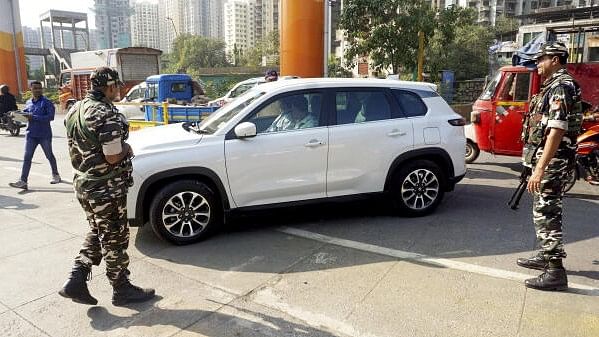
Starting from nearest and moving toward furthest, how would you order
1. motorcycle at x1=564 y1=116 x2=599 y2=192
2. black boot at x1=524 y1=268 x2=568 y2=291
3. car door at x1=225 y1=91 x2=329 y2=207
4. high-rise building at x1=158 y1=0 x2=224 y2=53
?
1. black boot at x1=524 y1=268 x2=568 y2=291
2. car door at x1=225 y1=91 x2=329 y2=207
3. motorcycle at x1=564 y1=116 x2=599 y2=192
4. high-rise building at x1=158 y1=0 x2=224 y2=53

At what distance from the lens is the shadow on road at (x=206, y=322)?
3.26 m

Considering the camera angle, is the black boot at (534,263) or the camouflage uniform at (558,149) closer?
the camouflage uniform at (558,149)

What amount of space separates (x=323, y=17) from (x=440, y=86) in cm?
794

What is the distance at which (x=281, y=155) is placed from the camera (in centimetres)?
496

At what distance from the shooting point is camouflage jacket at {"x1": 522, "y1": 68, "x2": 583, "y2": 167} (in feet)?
11.6

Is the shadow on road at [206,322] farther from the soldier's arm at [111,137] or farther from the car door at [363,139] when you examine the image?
the car door at [363,139]

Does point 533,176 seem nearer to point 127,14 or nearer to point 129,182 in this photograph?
point 129,182

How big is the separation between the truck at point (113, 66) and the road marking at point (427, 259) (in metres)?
17.9

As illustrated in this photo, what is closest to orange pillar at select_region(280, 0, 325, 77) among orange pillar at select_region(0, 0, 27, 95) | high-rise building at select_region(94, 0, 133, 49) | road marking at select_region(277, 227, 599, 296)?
road marking at select_region(277, 227, 599, 296)

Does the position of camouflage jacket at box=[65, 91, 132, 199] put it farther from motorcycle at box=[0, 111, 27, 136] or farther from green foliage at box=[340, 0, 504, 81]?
motorcycle at box=[0, 111, 27, 136]

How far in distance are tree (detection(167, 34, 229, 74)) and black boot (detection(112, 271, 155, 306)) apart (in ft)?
247

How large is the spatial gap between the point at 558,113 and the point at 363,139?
2137 millimetres

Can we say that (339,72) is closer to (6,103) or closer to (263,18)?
(6,103)

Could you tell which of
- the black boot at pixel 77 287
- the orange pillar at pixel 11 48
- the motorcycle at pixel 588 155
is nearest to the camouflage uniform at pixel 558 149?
the motorcycle at pixel 588 155
